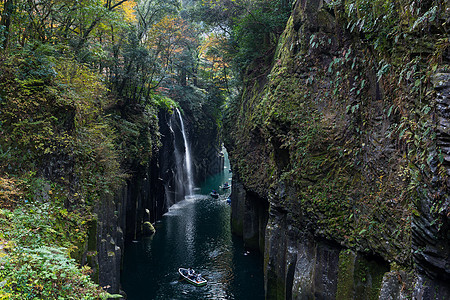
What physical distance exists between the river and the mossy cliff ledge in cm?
388

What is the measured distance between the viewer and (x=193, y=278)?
17016 mm

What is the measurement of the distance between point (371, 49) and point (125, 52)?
52.3 feet

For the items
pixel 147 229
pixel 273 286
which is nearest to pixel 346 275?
pixel 273 286

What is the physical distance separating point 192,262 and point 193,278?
113 inches

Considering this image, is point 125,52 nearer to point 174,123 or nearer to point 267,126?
point 267,126

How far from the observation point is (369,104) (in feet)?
31.0

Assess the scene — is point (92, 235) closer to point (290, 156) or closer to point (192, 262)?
point (290, 156)

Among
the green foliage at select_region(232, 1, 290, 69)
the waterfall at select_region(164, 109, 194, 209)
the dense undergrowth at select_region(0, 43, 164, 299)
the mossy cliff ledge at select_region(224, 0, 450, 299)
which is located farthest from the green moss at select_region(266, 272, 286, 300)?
the waterfall at select_region(164, 109, 194, 209)

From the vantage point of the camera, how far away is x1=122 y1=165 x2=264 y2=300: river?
16328mm

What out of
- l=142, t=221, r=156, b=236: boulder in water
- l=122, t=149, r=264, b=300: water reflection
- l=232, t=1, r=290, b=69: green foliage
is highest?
l=232, t=1, r=290, b=69: green foliage

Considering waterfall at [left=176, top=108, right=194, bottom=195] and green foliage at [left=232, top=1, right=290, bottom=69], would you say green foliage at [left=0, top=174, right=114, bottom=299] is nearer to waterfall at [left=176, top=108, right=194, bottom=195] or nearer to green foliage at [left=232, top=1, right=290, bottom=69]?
green foliage at [left=232, top=1, right=290, bottom=69]

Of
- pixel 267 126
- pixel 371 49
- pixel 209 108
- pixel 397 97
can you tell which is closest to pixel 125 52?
pixel 267 126

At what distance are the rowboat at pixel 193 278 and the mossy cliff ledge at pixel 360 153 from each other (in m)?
4.19

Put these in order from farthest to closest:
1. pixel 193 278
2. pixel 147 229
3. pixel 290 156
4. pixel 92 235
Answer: pixel 147 229, pixel 193 278, pixel 290 156, pixel 92 235
